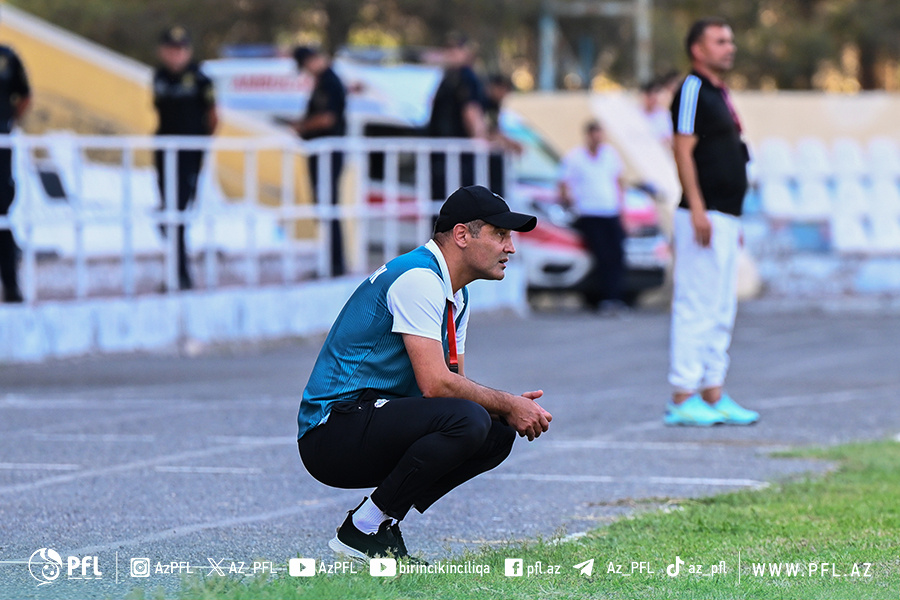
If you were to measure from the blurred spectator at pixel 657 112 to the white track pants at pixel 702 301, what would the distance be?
32.9 feet

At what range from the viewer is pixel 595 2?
46375 mm

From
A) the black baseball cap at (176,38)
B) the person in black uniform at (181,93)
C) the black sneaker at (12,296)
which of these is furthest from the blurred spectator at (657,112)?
the black sneaker at (12,296)

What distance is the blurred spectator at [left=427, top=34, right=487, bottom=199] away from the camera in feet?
54.1

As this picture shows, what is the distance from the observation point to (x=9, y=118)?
41.8ft

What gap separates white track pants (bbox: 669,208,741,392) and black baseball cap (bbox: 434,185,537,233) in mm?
3813

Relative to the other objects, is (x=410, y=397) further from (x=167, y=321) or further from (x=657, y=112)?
(x=657, y=112)

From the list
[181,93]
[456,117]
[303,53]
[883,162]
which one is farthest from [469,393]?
[883,162]

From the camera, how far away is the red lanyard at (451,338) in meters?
5.48

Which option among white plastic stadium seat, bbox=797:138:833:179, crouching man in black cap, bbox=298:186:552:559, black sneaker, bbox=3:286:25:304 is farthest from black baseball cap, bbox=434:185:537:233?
white plastic stadium seat, bbox=797:138:833:179

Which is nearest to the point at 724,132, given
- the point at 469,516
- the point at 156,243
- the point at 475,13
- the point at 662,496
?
the point at 662,496

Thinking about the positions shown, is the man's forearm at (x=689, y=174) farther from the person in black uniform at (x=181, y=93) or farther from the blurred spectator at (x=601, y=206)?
the blurred spectator at (x=601, y=206)

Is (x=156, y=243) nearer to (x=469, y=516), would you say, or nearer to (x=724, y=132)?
(x=724, y=132)

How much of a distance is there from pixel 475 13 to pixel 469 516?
36129mm

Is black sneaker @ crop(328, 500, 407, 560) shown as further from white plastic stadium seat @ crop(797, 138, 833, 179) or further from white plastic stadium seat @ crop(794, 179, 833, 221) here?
white plastic stadium seat @ crop(797, 138, 833, 179)
